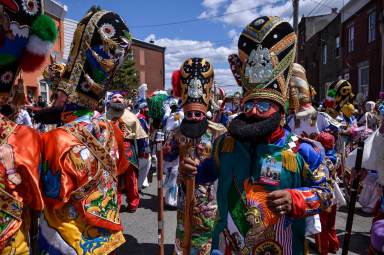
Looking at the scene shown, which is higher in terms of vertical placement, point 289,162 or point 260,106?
point 260,106

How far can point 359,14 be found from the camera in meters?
23.5

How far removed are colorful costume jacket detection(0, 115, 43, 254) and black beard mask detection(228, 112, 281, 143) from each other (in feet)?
3.63

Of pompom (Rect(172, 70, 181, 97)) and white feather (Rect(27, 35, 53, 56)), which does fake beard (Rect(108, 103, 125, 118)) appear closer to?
pompom (Rect(172, 70, 181, 97))

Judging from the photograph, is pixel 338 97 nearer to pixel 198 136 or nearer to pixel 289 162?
pixel 198 136

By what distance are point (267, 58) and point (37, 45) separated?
4.23 ft

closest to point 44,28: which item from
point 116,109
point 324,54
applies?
point 116,109

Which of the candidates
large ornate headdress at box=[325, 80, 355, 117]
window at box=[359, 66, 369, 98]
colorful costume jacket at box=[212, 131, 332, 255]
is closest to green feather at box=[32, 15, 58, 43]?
colorful costume jacket at box=[212, 131, 332, 255]

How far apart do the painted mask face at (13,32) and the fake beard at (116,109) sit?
4096mm

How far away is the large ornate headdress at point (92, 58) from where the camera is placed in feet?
8.99

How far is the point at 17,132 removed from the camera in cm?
222

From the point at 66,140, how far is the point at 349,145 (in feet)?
19.0

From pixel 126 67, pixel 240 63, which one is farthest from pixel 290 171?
pixel 126 67

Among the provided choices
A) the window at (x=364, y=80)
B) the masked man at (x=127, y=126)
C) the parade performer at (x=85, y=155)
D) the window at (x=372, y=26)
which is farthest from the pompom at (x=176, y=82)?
the window at (x=364, y=80)

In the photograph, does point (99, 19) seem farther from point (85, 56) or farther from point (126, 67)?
point (126, 67)
